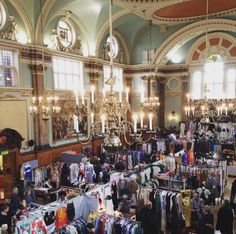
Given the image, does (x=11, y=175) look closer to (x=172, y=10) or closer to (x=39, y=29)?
(x=39, y=29)

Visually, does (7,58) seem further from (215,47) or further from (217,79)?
(217,79)

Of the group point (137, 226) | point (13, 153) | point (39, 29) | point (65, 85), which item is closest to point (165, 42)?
point (65, 85)

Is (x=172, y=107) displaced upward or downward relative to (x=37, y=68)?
downward

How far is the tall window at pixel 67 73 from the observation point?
11.8 metres

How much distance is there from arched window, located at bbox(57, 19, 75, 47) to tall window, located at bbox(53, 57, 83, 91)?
85cm

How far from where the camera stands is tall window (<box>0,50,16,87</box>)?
952 cm

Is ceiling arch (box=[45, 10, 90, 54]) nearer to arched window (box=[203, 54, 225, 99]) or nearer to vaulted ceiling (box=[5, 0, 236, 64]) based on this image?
vaulted ceiling (box=[5, 0, 236, 64])

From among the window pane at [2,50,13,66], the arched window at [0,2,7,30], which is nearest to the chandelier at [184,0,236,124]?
the window pane at [2,50,13,66]

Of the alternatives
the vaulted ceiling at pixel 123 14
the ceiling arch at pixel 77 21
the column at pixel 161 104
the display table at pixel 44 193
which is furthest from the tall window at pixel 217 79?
the display table at pixel 44 193

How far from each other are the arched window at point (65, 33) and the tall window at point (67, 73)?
85 centimetres

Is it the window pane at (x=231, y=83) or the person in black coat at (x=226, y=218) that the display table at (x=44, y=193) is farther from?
the window pane at (x=231, y=83)

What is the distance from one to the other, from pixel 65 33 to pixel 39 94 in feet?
11.4

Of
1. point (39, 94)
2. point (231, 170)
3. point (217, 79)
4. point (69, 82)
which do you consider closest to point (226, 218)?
point (231, 170)

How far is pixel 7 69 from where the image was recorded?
971cm
